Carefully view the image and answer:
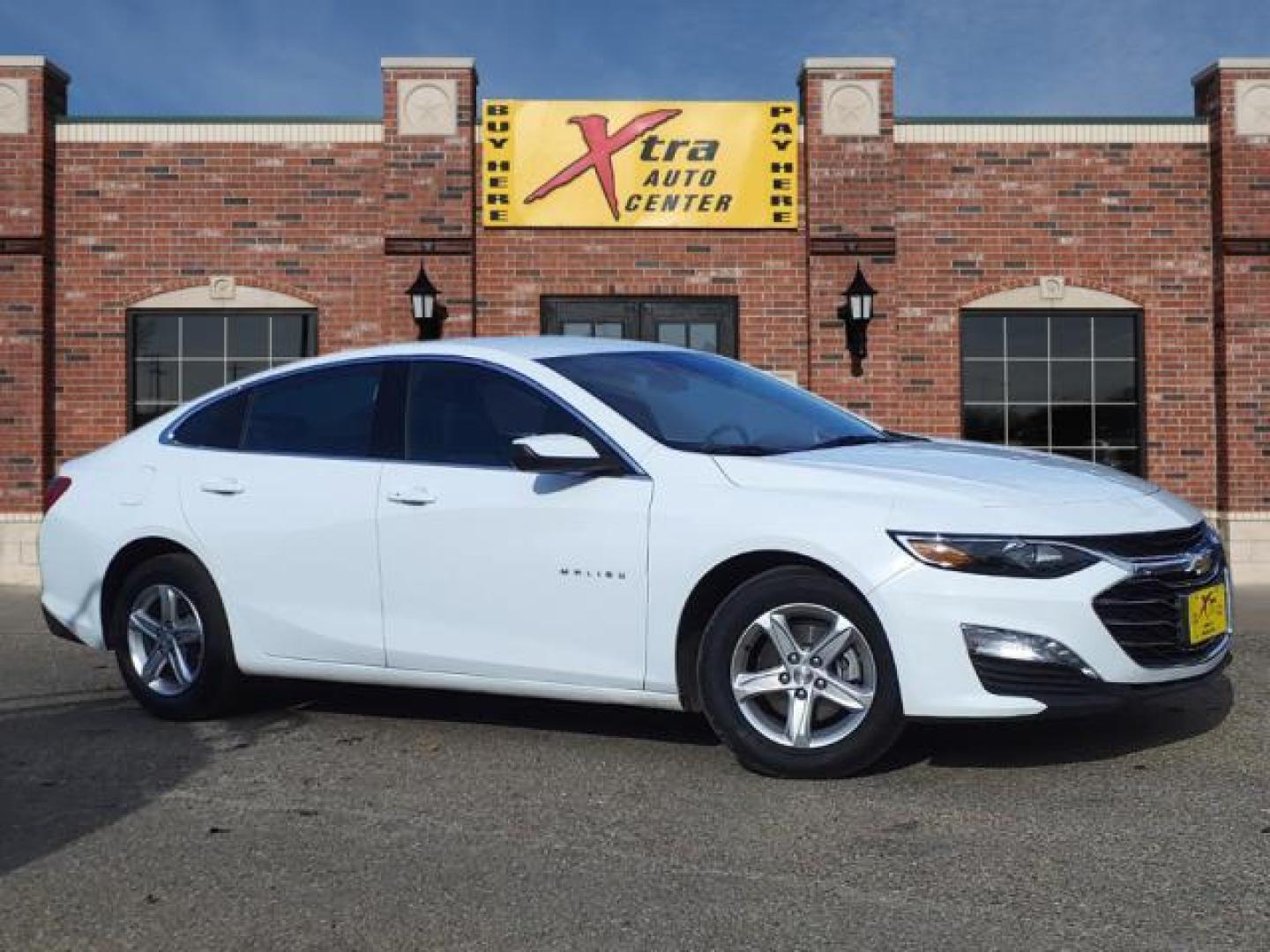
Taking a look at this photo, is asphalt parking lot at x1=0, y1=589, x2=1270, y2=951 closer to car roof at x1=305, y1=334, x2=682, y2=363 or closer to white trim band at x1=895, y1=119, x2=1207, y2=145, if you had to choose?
car roof at x1=305, y1=334, x2=682, y2=363

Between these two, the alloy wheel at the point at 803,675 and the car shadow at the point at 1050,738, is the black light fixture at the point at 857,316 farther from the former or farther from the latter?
the alloy wheel at the point at 803,675

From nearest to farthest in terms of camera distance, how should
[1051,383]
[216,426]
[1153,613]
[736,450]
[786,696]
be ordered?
[1153,613], [786,696], [736,450], [216,426], [1051,383]

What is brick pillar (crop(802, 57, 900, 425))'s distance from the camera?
14430 mm

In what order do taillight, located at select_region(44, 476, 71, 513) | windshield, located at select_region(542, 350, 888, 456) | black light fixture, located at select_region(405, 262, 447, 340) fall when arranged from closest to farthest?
windshield, located at select_region(542, 350, 888, 456) → taillight, located at select_region(44, 476, 71, 513) → black light fixture, located at select_region(405, 262, 447, 340)

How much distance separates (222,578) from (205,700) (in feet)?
1.74

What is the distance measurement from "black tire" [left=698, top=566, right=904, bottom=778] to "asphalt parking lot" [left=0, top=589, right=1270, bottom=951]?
0.09m

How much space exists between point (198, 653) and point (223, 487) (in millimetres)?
720

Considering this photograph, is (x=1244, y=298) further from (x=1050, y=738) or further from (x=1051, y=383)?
(x=1050, y=738)

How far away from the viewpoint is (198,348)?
579 inches

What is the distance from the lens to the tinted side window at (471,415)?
5.37 meters

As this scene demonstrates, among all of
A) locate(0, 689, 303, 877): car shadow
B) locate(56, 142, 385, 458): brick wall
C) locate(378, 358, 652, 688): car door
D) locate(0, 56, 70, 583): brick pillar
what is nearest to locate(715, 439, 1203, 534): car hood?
locate(378, 358, 652, 688): car door

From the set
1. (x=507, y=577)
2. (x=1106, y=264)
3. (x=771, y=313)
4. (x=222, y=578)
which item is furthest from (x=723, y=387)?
(x=1106, y=264)

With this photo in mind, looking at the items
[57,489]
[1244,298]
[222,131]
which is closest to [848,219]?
[1244,298]

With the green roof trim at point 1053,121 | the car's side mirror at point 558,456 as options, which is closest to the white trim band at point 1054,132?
the green roof trim at point 1053,121
